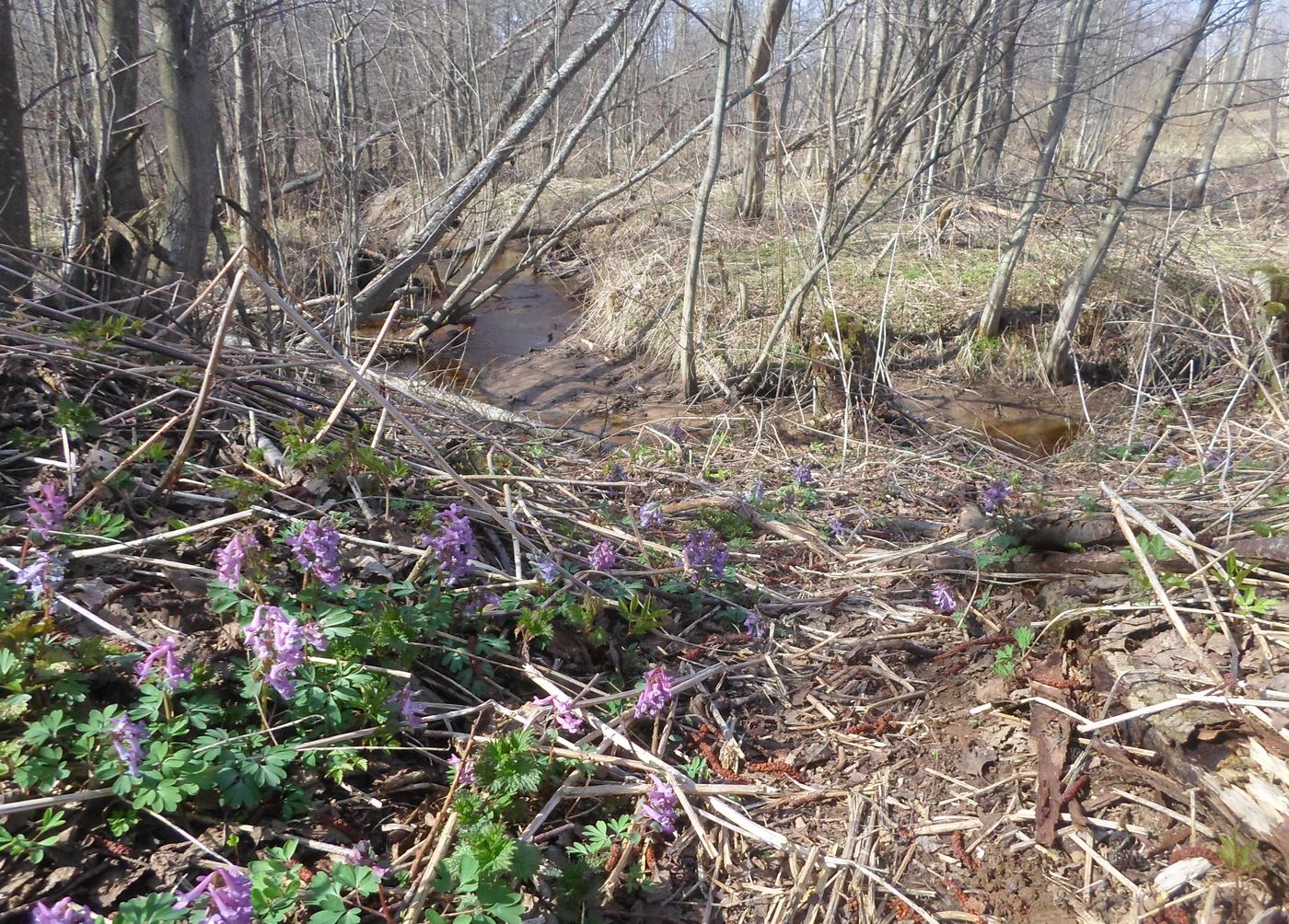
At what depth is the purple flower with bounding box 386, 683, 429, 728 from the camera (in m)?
2.01

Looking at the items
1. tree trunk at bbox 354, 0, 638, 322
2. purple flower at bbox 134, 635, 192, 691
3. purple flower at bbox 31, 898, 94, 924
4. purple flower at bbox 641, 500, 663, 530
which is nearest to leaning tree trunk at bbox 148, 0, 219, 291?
tree trunk at bbox 354, 0, 638, 322

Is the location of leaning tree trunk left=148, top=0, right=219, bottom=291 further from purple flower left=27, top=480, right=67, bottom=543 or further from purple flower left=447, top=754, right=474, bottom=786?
purple flower left=447, top=754, right=474, bottom=786

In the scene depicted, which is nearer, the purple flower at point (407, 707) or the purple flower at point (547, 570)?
the purple flower at point (407, 707)

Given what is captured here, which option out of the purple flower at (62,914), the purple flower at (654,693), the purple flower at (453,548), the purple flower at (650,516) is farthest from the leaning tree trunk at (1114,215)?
the purple flower at (62,914)

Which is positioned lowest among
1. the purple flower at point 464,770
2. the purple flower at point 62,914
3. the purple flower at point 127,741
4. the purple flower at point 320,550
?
the purple flower at point 464,770

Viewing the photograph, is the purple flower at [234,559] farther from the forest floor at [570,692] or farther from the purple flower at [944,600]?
the purple flower at [944,600]

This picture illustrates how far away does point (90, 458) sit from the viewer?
97.5 inches

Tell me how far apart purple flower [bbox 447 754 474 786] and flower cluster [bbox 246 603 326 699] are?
434 millimetres

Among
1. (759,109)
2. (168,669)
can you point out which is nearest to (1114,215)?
(759,109)

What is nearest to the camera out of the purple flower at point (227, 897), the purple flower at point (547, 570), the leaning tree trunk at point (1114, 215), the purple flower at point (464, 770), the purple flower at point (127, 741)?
the purple flower at point (227, 897)

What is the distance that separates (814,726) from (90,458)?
244 cm

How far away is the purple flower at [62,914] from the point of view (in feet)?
4.13

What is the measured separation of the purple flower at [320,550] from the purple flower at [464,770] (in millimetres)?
556

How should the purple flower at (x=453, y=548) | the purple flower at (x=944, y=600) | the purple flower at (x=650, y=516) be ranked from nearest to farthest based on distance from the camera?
the purple flower at (x=453, y=548) < the purple flower at (x=944, y=600) < the purple flower at (x=650, y=516)
